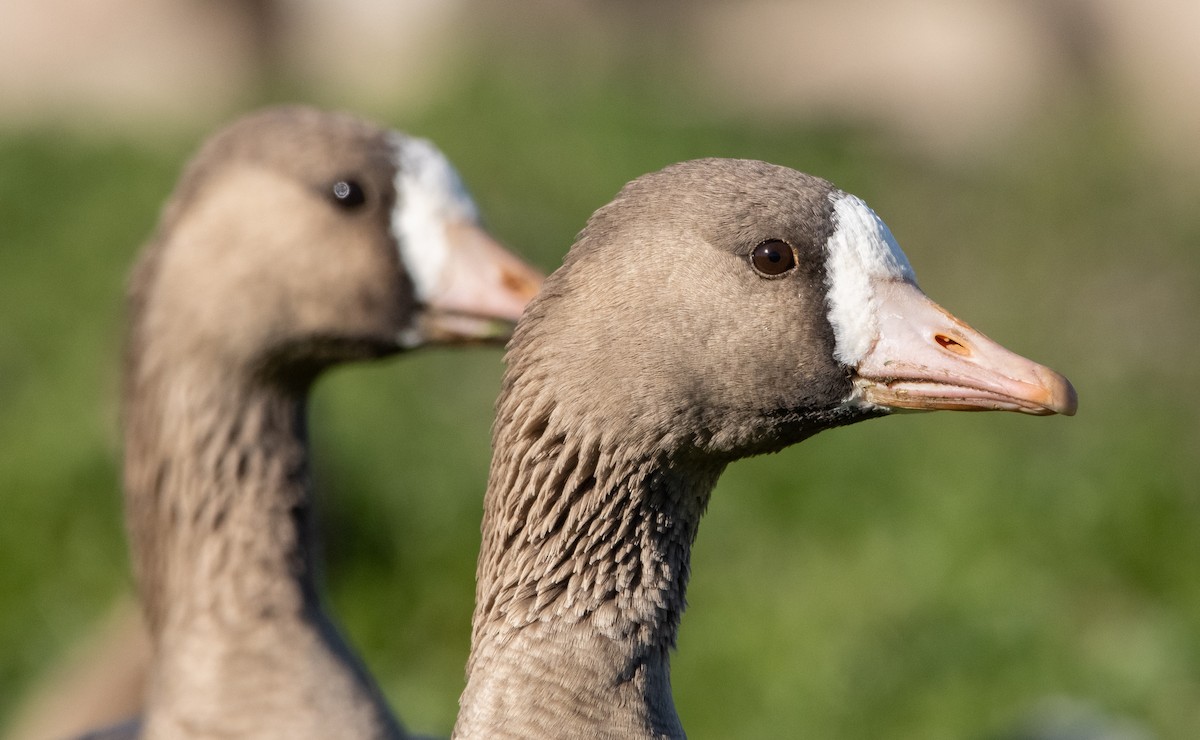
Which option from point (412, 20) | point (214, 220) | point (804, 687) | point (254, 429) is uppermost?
point (412, 20)

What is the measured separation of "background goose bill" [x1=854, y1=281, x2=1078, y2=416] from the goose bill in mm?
1266

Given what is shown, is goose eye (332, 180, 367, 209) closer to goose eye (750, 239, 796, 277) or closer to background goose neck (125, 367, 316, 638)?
background goose neck (125, 367, 316, 638)

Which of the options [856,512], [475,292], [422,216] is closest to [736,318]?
[475,292]

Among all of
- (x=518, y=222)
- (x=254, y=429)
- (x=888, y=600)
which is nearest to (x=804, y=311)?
(x=254, y=429)

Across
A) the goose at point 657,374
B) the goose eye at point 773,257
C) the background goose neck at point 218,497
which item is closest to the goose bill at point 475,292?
the background goose neck at point 218,497

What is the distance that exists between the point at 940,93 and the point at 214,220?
908 centimetres

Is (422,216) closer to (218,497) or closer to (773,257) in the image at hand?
(218,497)

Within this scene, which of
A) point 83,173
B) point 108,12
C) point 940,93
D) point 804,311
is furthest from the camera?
point 108,12

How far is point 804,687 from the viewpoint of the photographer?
16.7 ft

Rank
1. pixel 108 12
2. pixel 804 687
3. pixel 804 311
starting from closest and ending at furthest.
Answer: pixel 804 311 < pixel 804 687 < pixel 108 12

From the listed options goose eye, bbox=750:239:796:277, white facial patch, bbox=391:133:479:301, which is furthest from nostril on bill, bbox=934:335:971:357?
white facial patch, bbox=391:133:479:301

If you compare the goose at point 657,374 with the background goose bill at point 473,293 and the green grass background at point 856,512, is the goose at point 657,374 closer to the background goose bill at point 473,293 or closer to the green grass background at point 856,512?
the background goose bill at point 473,293

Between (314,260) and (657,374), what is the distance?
4.68 ft

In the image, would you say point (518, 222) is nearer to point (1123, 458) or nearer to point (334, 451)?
point (334, 451)
